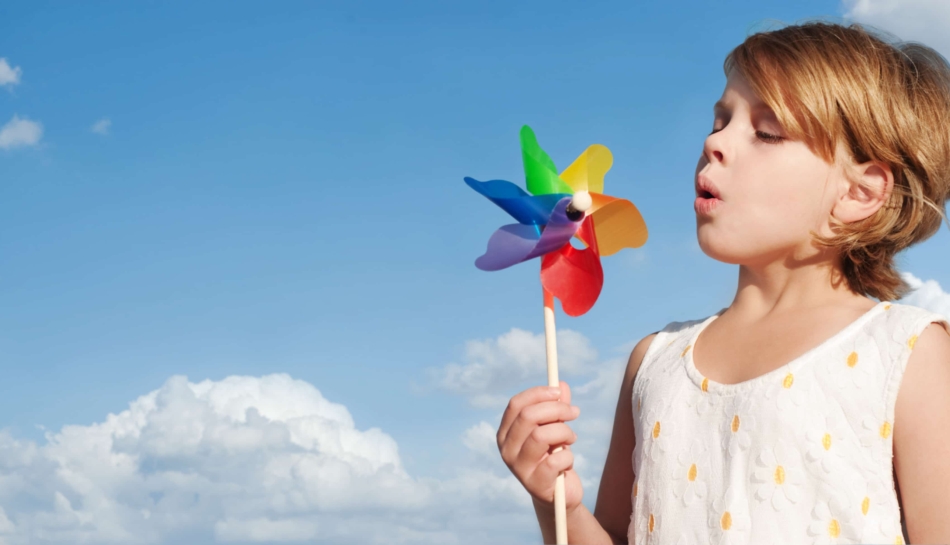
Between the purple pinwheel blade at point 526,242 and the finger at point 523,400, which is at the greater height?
the purple pinwheel blade at point 526,242

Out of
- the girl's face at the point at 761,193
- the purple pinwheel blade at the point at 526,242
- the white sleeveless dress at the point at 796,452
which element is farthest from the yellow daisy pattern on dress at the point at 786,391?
the purple pinwheel blade at the point at 526,242

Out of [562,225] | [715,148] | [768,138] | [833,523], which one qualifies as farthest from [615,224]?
[833,523]

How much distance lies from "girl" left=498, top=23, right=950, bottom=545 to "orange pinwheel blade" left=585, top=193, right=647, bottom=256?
0.13 meters

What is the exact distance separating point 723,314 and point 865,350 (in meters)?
0.42

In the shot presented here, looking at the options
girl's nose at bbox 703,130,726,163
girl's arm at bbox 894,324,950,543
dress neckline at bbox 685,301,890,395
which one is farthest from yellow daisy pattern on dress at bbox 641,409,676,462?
girl's nose at bbox 703,130,726,163

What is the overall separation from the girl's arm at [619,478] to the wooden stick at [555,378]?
254 millimetres

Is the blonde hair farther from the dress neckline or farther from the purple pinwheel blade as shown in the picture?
the purple pinwheel blade

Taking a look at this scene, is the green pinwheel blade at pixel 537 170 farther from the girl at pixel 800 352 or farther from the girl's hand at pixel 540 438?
the girl's hand at pixel 540 438

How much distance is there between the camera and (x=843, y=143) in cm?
184

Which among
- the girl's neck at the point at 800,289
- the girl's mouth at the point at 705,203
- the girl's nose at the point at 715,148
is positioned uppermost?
the girl's nose at the point at 715,148

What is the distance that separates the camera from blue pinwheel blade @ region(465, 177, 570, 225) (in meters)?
1.88

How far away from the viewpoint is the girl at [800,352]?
63.4 inches

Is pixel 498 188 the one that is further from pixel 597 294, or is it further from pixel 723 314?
pixel 723 314

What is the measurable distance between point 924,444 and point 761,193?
576 millimetres
